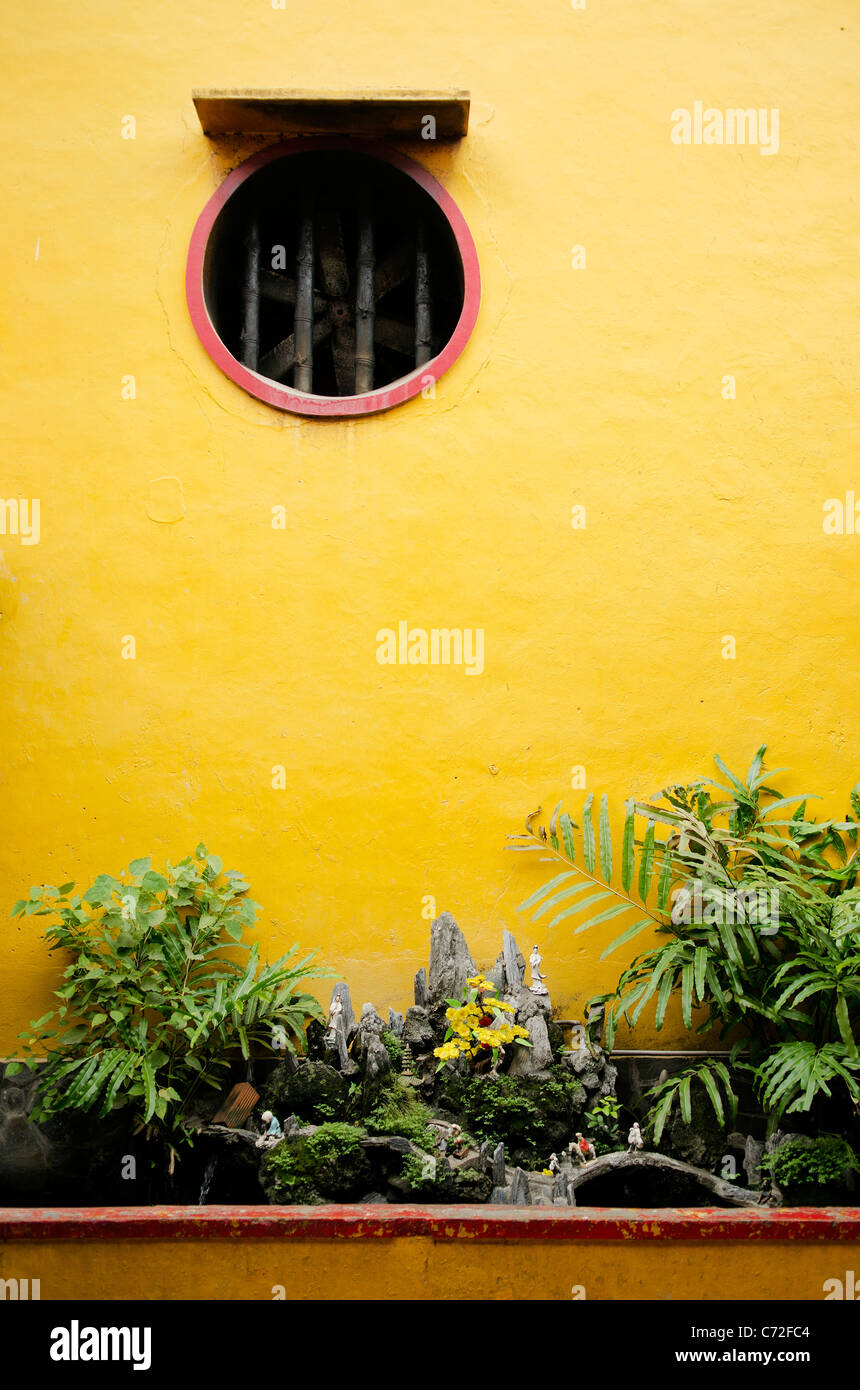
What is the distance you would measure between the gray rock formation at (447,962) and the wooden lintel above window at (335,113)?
3.96 meters

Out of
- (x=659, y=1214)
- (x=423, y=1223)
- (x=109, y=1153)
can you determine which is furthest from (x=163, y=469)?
(x=659, y=1214)

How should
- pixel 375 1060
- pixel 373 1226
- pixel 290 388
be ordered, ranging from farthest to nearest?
pixel 290 388
pixel 375 1060
pixel 373 1226

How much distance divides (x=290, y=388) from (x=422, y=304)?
850 millimetres

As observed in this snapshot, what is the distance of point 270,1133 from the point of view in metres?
4.24

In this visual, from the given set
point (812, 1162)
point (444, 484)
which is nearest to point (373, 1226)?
point (812, 1162)

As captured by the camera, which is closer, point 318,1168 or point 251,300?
point 318,1168

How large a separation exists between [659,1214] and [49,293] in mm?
5063

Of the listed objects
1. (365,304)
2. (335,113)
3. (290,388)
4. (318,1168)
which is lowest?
(318,1168)

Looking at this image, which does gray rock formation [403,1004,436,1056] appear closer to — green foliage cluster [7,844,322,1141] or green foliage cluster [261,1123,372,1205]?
green foliage cluster [7,844,322,1141]

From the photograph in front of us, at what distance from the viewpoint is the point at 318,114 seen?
5.23 meters

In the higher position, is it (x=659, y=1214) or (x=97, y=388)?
(x=97, y=388)

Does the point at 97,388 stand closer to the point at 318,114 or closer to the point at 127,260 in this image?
the point at 127,260

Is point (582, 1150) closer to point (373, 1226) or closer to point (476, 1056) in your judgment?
point (476, 1056)
